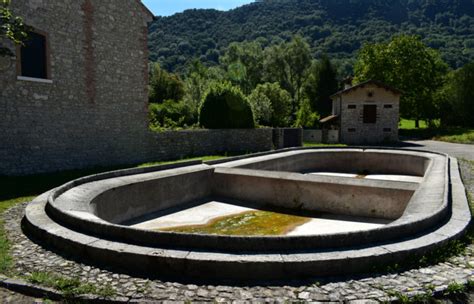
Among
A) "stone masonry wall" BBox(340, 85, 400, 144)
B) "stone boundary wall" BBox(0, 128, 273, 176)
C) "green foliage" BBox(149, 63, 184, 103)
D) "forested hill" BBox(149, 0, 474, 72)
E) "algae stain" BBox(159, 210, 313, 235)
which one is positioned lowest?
"algae stain" BBox(159, 210, 313, 235)

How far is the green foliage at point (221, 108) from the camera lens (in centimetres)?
2211

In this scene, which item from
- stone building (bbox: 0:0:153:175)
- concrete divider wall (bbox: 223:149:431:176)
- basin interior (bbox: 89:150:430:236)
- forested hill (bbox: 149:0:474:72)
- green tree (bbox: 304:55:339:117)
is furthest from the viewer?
forested hill (bbox: 149:0:474:72)

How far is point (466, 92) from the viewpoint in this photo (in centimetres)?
4009

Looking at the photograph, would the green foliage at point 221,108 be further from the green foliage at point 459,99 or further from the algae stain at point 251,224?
the green foliage at point 459,99

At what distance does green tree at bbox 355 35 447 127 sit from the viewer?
1473 inches

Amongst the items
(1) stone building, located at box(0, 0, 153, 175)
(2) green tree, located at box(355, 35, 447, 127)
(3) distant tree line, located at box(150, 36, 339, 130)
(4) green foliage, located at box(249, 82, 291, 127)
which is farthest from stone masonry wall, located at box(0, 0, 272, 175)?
(2) green tree, located at box(355, 35, 447, 127)

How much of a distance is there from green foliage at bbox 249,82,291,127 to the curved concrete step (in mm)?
30017

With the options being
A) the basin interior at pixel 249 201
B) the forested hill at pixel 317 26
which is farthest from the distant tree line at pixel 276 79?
the forested hill at pixel 317 26

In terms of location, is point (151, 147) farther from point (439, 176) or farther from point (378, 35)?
point (378, 35)

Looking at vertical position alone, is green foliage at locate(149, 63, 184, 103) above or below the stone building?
above

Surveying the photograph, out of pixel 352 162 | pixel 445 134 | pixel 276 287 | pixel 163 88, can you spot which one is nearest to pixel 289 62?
pixel 163 88

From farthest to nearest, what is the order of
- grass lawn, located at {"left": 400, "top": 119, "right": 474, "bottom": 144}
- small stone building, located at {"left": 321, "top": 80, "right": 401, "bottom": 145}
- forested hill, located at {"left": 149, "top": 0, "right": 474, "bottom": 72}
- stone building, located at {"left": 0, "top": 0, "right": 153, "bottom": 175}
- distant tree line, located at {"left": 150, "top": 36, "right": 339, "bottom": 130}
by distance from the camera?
forested hill, located at {"left": 149, "top": 0, "right": 474, "bottom": 72} < distant tree line, located at {"left": 150, "top": 36, "right": 339, "bottom": 130} < small stone building, located at {"left": 321, "top": 80, "right": 401, "bottom": 145} < grass lawn, located at {"left": 400, "top": 119, "right": 474, "bottom": 144} < stone building, located at {"left": 0, "top": 0, "right": 153, "bottom": 175}

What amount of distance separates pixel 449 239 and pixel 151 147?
14.5 meters

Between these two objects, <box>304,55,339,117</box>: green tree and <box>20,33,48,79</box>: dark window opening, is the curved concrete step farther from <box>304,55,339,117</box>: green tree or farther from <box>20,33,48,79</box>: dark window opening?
<box>304,55,339,117</box>: green tree
